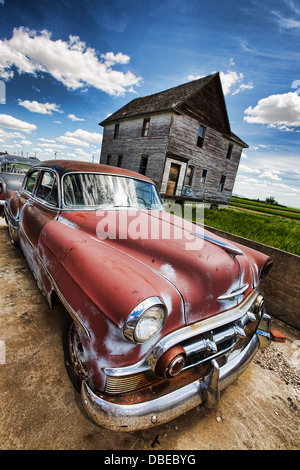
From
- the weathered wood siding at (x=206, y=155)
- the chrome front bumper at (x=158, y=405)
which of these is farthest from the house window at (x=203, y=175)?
the chrome front bumper at (x=158, y=405)

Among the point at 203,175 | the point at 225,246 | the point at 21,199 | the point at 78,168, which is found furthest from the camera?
the point at 203,175

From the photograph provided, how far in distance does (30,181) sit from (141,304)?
3.41 m

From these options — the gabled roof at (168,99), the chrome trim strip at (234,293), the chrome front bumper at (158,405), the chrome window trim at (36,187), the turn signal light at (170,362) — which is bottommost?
the chrome front bumper at (158,405)

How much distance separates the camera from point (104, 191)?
2.62 metres

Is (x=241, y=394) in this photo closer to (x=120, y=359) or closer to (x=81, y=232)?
(x=120, y=359)

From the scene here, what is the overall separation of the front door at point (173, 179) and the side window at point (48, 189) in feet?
41.0

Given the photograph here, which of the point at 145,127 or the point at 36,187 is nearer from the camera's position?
the point at 36,187

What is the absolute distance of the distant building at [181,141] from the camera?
14.2 m

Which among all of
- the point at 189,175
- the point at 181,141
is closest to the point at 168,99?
the point at 181,141

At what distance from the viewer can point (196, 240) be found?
6.46ft

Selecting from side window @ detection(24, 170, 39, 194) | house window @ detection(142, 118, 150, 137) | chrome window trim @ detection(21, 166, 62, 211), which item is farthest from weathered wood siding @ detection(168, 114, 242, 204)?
chrome window trim @ detection(21, 166, 62, 211)

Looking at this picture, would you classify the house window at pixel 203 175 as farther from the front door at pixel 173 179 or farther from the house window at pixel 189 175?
the front door at pixel 173 179

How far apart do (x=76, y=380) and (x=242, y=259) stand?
5.28 ft

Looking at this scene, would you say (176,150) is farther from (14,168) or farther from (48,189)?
(48,189)
